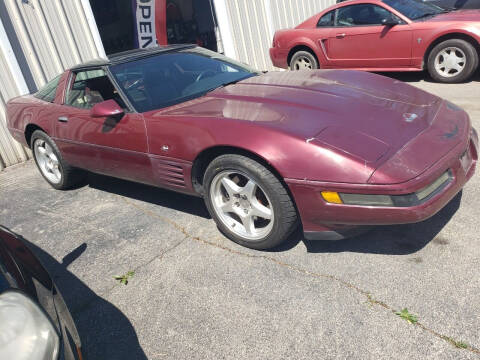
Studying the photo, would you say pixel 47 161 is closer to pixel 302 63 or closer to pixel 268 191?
pixel 268 191

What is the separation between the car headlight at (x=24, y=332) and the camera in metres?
1.28

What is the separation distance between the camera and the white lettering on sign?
748cm

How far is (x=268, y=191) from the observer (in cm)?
243

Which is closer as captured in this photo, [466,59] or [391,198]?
[391,198]

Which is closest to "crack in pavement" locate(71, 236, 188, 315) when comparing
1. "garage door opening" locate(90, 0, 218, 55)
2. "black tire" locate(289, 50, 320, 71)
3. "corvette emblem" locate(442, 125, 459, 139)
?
"corvette emblem" locate(442, 125, 459, 139)

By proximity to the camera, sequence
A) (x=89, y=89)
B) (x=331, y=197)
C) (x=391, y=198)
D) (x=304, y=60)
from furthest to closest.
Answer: (x=304, y=60) → (x=89, y=89) → (x=331, y=197) → (x=391, y=198)

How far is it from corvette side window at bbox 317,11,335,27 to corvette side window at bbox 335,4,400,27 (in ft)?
0.37

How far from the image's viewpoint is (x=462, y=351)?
5.90ft

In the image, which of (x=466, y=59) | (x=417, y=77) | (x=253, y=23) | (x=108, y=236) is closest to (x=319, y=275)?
(x=108, y=236)

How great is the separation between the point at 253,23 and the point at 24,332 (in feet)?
26.5

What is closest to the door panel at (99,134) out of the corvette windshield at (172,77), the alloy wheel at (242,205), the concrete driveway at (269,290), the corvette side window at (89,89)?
the corvette side window at (89,89)

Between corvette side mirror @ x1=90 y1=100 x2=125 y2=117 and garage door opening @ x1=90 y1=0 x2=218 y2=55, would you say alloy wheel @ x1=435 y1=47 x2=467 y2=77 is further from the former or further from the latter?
garage door opening @ x1=90 y1=0 x2=218 y2=55

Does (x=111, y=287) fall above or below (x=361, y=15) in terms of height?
below

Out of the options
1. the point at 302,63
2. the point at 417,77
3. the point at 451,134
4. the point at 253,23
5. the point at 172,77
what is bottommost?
the point at 417,77
